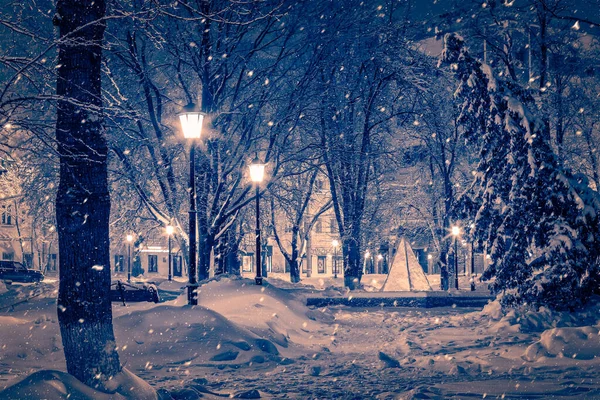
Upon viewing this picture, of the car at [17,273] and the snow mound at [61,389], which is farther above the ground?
the snow mound at [61,389]

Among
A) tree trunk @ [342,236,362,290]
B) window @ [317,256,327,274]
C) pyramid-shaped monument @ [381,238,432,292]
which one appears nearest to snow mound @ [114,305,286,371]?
tree trunk @ [342,236,362,290]

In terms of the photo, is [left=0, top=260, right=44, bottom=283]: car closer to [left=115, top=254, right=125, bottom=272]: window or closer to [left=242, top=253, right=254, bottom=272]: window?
[left=115, top=254, right=125, bottom=272]: window

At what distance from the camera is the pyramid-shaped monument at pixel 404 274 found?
88.3 feet

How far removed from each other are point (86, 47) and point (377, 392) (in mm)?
5926

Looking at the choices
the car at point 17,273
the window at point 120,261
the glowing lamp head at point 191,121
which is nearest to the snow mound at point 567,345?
the glowing lamp head at point 191,121

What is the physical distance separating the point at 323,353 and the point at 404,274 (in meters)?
15.7

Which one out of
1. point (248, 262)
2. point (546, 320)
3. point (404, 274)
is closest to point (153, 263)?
point (248, 262)

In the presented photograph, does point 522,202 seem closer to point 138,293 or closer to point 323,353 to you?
point 323,353

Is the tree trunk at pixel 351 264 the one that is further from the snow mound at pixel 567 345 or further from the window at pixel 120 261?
the window at pixel 120 261

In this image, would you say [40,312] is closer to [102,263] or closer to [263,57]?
[102,263]

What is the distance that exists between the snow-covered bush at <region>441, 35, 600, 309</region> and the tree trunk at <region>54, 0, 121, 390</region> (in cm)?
1026

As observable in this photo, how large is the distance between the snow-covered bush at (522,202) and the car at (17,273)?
1370 inches

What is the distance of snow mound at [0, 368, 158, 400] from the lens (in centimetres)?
573

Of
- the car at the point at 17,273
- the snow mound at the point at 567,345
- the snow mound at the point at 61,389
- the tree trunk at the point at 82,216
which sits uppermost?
the tree trunk at the point at 82,216
